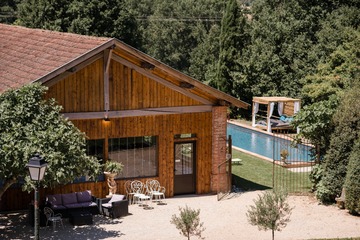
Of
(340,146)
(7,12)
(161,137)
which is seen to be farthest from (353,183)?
(7,12)

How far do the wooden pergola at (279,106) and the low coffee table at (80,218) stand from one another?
21.1 meters

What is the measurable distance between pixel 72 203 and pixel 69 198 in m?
0.19

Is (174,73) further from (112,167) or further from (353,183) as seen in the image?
(353,183)

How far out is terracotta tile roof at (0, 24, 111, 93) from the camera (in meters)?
22.5

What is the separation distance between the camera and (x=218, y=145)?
25.0 meters

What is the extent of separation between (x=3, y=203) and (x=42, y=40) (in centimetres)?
734

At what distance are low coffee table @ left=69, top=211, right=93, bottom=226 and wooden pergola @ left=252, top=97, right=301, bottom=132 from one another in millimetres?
21130

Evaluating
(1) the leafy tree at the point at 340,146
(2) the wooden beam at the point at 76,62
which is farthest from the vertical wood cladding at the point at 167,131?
(1) the leafy tree at the point at 340,146

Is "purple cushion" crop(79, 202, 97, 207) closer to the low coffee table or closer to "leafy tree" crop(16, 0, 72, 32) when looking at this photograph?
the low coffee table

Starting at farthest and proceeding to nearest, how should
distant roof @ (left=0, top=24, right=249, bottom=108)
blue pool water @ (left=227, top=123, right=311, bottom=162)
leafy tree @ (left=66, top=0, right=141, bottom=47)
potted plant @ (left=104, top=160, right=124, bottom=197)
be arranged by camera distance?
1. leafy tree @ (left=66, top=0, right=141, bottom=47)
2. blue pool water @ (left=227, top=123, right=311, bottom=162)
3. potted plant @ (left=104, top=160, right=124, bottom=197)
4. distant roof @ (left=0, top=24, right=249, bottom=108)

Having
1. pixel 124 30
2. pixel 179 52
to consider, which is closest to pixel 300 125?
pixel 124 30

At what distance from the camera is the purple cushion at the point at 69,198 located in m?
21.9

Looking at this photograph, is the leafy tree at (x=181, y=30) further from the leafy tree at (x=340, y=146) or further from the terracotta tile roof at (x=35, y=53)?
the leafy tree at (x=340, y=146)

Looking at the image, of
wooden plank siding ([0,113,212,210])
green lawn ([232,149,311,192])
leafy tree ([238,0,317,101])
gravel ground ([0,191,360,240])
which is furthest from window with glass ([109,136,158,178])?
leafy tree ([238,0,317,101])
